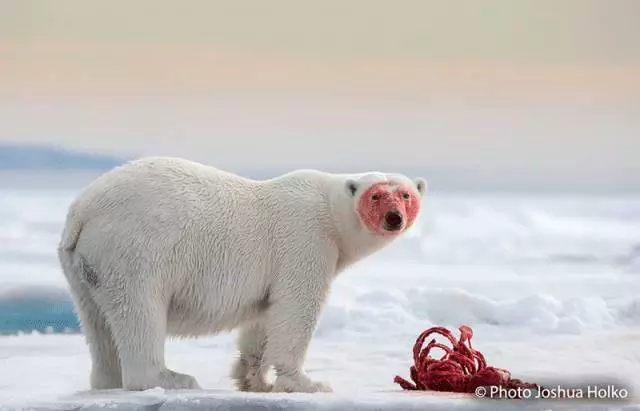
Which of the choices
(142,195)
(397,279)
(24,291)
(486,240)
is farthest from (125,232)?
(486,240)

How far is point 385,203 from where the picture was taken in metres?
1.71

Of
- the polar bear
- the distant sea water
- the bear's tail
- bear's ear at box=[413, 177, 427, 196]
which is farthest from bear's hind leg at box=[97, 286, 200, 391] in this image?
the distant sea water

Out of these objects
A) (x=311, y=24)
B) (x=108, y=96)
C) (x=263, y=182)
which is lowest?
(x=263, y=182)

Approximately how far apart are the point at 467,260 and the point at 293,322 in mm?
1207

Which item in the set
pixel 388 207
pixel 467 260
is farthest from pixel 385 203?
pixel 467 260

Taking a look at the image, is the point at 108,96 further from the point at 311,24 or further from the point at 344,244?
the point at 344,244

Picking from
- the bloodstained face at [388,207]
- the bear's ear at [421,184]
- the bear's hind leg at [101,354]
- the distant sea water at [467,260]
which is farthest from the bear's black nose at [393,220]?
the distant sea water at [467,260]

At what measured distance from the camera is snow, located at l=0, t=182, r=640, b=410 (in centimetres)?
222

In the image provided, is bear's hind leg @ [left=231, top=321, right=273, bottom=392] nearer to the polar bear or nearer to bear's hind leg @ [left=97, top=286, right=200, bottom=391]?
the polar bear

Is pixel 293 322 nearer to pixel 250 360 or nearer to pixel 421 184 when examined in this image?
pixel 250 360

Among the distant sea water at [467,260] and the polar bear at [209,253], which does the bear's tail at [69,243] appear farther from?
the distant sea water at [467,260]

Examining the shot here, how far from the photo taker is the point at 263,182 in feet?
5.95

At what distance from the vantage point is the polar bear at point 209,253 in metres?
1.61

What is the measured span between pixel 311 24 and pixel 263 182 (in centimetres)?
104
